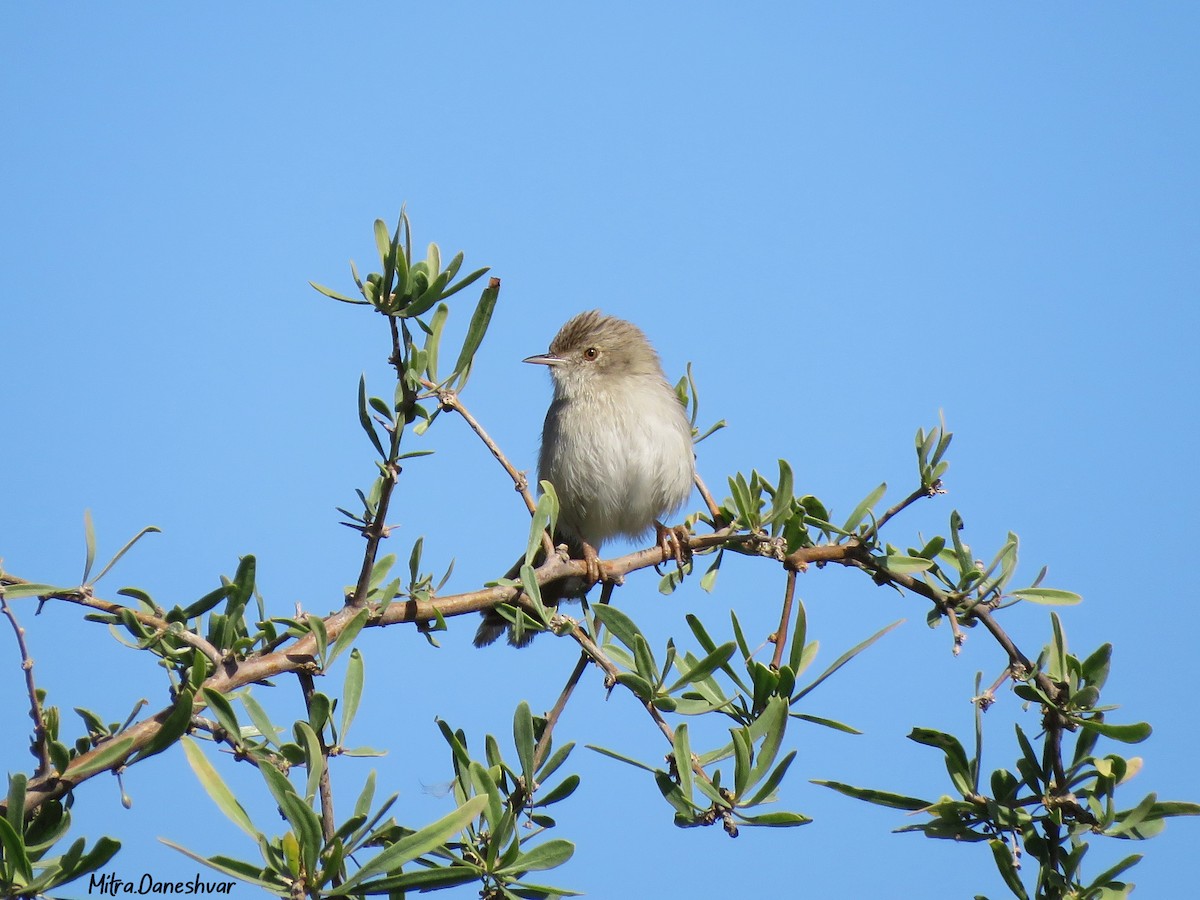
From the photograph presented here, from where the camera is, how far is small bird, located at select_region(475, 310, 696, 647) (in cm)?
584

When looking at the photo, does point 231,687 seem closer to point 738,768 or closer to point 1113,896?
point 738,768

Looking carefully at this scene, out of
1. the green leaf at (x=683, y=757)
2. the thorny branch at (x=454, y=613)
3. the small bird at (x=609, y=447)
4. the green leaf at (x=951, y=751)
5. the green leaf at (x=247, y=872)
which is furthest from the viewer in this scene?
the small bird at (x=609, y=447)

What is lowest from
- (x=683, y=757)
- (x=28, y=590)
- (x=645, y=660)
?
(x=28, y=590)

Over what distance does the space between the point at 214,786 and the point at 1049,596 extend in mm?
1947

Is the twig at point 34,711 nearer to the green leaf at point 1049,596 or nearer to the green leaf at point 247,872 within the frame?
the green leaf at point 247,872

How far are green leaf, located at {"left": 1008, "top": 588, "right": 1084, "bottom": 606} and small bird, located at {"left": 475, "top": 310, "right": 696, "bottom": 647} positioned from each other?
9.56ft

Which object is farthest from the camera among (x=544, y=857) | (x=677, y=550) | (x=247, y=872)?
(x=677, y=550)

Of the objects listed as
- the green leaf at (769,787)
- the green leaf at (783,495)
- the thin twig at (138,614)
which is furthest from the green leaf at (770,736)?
the thin twig at (138,614)

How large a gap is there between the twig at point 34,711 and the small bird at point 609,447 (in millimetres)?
3663

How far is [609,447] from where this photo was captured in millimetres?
5883

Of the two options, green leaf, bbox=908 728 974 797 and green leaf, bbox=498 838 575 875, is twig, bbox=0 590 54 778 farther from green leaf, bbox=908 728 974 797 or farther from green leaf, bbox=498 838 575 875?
green leaf, bbox=908 728 974 797

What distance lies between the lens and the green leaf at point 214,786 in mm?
1951

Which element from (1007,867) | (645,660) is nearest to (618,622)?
(645,660)

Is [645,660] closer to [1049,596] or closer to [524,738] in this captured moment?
[524,738]
